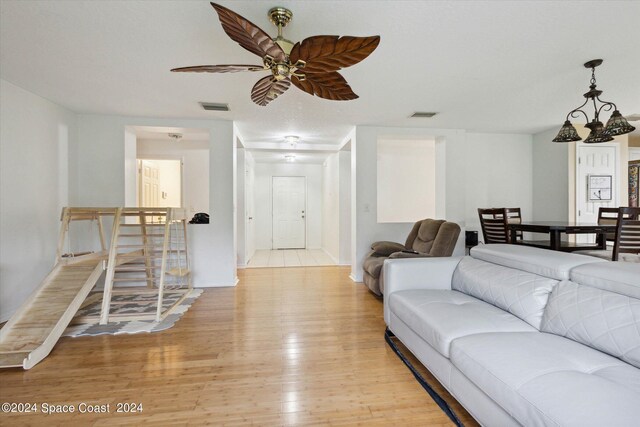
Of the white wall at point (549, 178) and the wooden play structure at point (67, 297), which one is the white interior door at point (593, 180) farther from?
the wooden play structure at point (67, 297)

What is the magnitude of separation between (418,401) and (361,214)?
292 cm

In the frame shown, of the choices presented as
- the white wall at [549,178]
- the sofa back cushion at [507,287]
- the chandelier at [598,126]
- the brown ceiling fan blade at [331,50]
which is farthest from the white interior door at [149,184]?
→ the white wall at [549,178]

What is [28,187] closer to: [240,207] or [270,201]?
[240,207]

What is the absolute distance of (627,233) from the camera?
272 cm

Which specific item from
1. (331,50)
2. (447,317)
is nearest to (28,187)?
(331,50)

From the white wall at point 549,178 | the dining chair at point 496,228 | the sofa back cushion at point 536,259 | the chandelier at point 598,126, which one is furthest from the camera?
the white wall at point 549,178

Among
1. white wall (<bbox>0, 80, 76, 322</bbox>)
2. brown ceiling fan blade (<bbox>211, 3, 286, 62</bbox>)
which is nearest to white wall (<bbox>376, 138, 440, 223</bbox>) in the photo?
brown ceiling fan blade (<bbox>211, 3, 286, 62</bbox>)

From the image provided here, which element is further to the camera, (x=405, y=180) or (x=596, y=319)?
(x=405, y=180)

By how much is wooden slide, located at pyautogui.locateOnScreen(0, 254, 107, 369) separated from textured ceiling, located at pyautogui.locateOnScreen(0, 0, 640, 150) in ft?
5.98

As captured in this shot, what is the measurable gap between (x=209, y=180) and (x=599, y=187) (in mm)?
6007

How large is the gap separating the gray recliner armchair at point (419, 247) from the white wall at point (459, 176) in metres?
0.36

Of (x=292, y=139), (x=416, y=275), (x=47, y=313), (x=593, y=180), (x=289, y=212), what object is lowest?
(x=47, y=313)

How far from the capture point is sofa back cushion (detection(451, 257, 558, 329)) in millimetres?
1636

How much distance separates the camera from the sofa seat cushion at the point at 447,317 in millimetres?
1551
